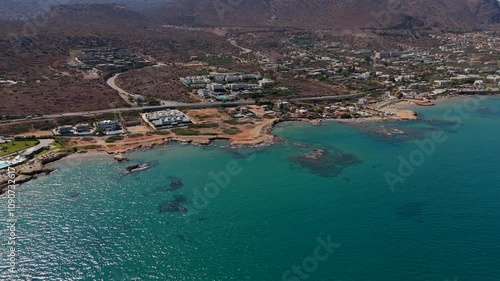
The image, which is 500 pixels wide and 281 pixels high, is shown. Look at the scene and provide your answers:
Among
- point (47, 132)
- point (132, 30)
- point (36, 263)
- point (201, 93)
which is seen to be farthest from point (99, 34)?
point (36, 263)

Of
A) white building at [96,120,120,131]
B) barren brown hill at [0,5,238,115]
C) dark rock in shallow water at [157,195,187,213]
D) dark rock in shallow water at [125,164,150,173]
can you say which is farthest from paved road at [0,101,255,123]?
dark rock in shallow water at [157,195,187,213]

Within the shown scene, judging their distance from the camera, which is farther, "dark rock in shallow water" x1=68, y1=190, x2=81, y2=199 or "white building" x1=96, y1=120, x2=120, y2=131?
"white building" x1=96, y1=120, x2=120, y2=131

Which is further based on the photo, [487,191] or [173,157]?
[173,157]

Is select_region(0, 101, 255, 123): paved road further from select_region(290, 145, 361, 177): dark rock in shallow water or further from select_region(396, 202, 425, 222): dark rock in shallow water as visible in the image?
select_region(396, 202, 425, 222): dark rock in shallow water

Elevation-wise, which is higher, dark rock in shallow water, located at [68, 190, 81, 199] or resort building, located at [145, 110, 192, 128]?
resort building, located at [145, 110, 192, 128]

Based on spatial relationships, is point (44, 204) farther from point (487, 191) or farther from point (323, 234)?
point (487, 191)

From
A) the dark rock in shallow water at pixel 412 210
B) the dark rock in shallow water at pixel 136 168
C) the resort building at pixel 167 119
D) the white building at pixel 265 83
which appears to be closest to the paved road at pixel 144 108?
the resort building at pixel 167 119

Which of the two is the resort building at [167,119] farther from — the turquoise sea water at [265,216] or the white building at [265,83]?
the white building at [265,83]

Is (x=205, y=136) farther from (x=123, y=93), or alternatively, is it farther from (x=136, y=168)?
(x=123, y=93)
